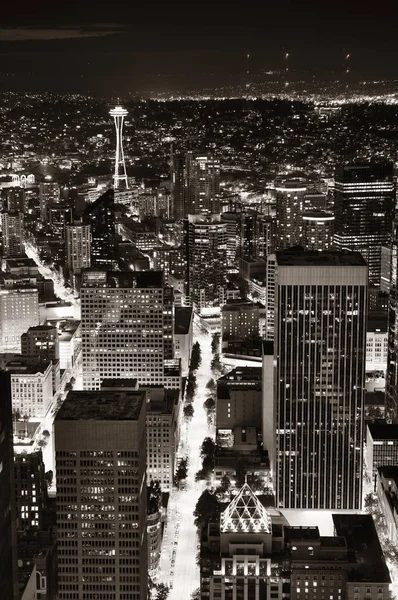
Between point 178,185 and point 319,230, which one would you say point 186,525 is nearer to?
point 319,230

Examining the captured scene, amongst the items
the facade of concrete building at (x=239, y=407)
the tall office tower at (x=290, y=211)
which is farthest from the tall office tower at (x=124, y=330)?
the tall office tower at (x=290, y=211)

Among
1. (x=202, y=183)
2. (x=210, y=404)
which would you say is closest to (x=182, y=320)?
(x=210, y=404)

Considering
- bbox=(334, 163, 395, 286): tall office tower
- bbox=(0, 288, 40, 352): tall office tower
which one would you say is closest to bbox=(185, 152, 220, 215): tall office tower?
bbox=(334, 163, 395, 286): tall office tower

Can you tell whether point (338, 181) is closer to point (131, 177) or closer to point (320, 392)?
point (131, 177)

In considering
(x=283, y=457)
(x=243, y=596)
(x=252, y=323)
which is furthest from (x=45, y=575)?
(x=252, y=323)

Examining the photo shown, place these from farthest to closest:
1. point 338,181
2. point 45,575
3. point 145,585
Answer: point 338,181
point 145,585
point 45,575

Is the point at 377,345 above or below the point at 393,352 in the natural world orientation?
below
